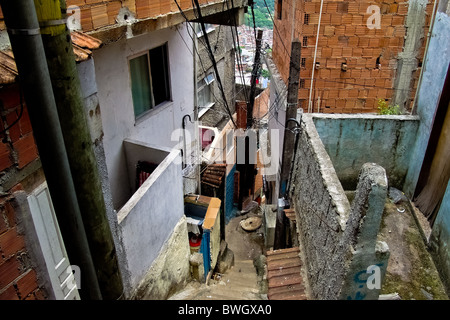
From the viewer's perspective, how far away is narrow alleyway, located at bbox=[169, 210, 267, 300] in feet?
22.2

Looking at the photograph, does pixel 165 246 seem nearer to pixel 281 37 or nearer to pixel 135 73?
pixel 135 73

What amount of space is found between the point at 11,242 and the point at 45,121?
4.11ft

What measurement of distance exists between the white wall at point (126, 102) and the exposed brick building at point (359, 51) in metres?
3.21

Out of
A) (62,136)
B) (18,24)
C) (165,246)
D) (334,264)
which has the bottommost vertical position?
(165,246)

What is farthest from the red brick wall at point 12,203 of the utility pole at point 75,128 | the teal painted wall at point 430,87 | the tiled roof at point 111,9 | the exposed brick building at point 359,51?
the exposed brick building at point 359,51

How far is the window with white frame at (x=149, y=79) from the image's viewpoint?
7598 millimetres

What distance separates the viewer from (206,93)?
15312mm

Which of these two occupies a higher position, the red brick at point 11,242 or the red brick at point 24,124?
the red brick at point 24,124

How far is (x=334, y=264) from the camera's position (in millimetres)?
4137

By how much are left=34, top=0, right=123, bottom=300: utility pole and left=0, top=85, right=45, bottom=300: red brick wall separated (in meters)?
0.76

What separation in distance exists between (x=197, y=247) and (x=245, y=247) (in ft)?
13.3

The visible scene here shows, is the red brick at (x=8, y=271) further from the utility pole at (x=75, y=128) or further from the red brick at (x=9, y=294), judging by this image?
the utility pole at (x=75, y=128)

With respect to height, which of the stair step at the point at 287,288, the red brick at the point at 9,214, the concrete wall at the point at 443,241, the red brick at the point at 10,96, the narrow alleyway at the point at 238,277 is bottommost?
the narrow alleyway at the point at 238,277
